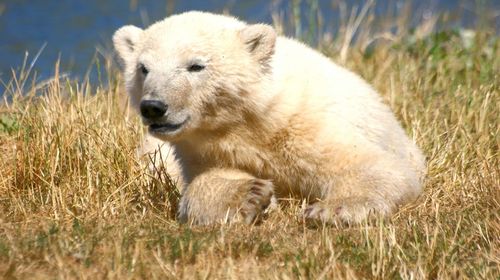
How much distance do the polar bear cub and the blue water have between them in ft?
27.1

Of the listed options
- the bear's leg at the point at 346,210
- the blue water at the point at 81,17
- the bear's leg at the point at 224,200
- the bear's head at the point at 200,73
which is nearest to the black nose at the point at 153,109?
the bear's head at the point at 200,73

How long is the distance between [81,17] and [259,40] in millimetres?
10659

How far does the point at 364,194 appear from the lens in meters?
6.29

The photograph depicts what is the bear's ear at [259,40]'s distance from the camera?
6.42 m

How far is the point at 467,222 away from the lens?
592 centimetres

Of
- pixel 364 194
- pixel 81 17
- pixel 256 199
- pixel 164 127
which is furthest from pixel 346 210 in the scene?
pixel 81 17

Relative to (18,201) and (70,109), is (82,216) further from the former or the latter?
(70,109)

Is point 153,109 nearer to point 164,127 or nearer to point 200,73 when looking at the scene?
point 164,127

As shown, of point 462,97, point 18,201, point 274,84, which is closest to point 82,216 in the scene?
point 18,201

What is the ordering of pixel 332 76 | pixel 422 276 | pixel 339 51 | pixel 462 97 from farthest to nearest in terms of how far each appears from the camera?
pixel 339 51
pixel 462 97
pixel 332 76
pixel 422 276

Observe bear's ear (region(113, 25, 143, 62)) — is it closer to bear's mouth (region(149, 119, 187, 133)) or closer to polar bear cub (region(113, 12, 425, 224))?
polar bear cub (region(113, 12, 425, 224))

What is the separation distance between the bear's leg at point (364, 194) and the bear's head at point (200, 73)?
59cm

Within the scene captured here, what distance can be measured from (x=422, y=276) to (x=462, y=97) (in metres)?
3.26

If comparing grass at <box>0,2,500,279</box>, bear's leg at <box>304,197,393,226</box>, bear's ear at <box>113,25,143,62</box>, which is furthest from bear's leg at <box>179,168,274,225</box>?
bear's ear at <box>113,25,143,62</box>
